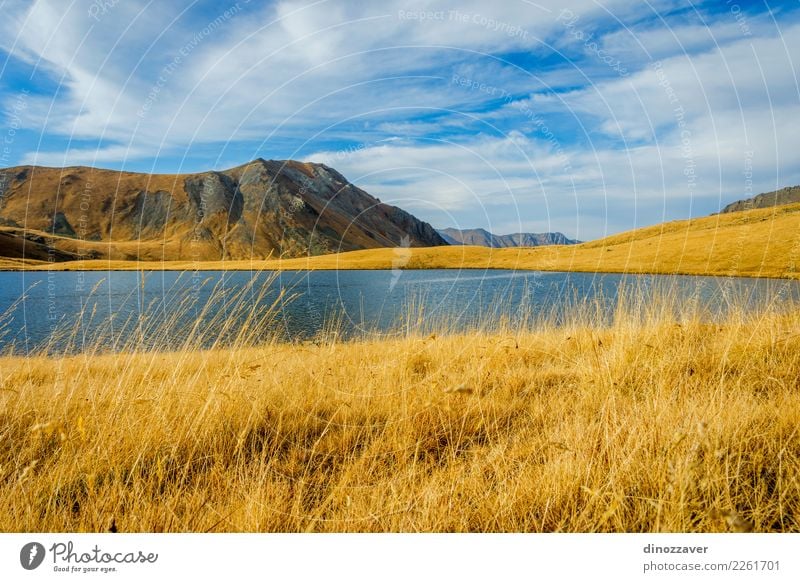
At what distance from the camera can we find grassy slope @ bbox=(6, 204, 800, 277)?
3953 centimetres

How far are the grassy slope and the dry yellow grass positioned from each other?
21.2 m

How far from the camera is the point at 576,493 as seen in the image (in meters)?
1.88

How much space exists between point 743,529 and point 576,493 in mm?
688

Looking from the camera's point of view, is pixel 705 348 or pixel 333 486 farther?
pixel 705 348

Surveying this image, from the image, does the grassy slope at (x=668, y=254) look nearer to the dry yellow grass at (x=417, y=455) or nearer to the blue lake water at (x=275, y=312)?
the blue lake water at (x=275, y=312)

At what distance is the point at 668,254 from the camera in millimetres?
48875

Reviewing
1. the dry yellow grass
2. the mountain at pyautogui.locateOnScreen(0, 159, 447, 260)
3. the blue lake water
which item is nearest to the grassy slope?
the blue lake water

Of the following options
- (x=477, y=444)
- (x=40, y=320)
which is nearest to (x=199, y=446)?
(x=477, y=444)

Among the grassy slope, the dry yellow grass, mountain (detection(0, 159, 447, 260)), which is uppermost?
mountain (detection(0, 159, 447, 260))

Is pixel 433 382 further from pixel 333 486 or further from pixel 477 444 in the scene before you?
pixel 333 486

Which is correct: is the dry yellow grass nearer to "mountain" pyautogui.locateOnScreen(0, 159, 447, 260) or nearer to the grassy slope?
the grassy slope

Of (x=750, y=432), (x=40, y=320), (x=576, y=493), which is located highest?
(x=750, y=432)

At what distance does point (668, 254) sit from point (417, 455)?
56.1 metres

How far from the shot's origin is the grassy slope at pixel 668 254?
1556 inches
